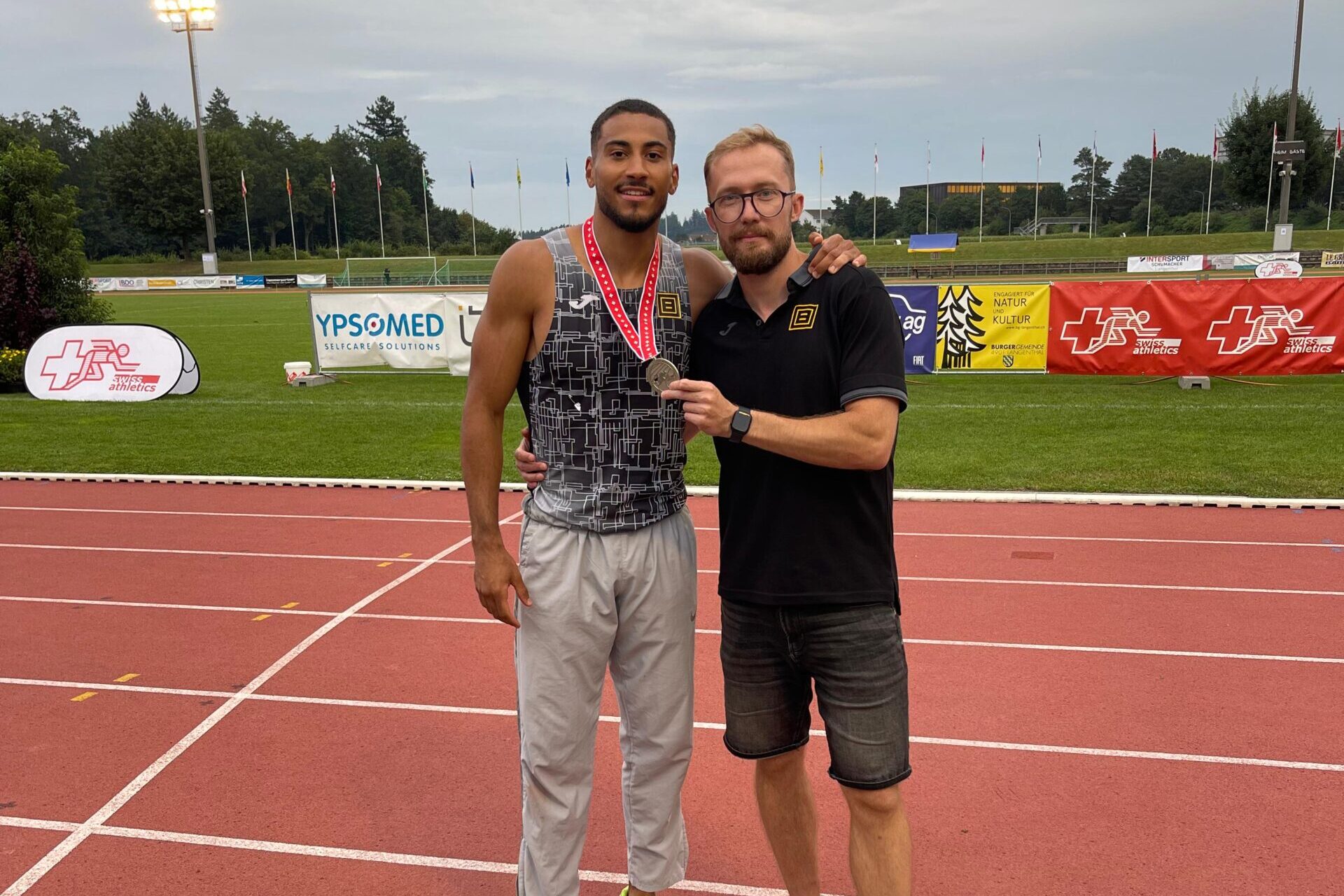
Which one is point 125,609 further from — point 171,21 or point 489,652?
point 171,21

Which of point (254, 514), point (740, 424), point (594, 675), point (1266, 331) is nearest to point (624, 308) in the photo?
point (740, 424)

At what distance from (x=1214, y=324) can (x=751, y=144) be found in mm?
13840

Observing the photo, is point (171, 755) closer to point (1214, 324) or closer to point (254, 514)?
point (254, 514)

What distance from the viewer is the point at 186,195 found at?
3029 inches

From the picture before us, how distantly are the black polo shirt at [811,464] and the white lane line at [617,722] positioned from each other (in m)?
1.36

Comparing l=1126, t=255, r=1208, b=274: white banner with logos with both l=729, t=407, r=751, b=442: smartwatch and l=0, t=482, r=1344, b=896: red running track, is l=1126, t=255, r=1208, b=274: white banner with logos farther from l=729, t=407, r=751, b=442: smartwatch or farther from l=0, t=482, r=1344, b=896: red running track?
l=729, t=407, r=751, b=442: smartwatch

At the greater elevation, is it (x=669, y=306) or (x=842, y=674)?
(x=669, y=306)

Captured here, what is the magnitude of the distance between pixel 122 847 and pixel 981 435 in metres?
9.57

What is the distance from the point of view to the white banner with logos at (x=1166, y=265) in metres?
43.9

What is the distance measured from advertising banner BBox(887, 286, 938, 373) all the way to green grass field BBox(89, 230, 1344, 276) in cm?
3658

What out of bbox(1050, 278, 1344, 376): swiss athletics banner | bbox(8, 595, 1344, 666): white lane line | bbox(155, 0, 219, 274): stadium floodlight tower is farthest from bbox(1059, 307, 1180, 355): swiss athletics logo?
bbox(155, 0, 219, 274): stadium floodlight tower

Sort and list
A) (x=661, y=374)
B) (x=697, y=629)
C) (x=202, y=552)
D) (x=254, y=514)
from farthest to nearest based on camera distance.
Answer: (x=254, y=514)
(x=202, y=552)
(x=697, y=629)
(x=661, y=374)

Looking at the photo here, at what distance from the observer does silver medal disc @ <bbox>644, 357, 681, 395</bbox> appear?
2.34 meters

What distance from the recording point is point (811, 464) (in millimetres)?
→ 2408
